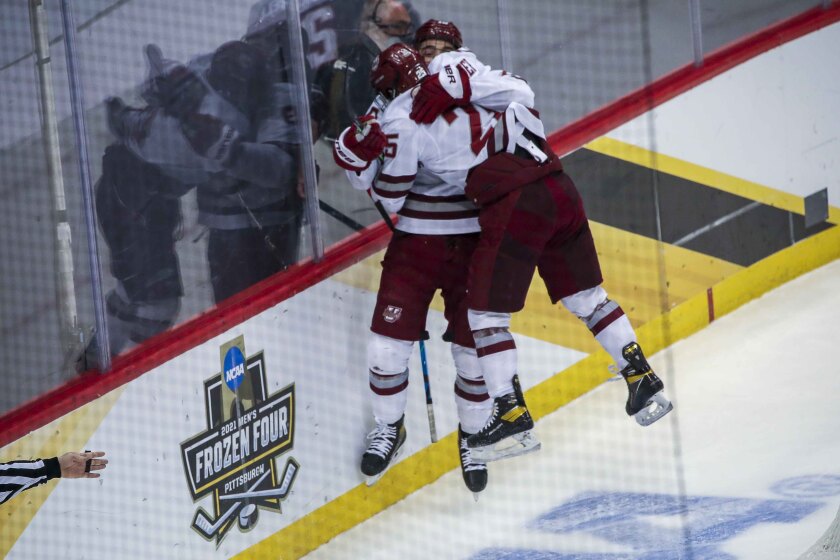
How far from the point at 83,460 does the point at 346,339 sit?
111cm

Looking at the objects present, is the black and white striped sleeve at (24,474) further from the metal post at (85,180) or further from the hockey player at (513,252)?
the hockey player at (513,252)

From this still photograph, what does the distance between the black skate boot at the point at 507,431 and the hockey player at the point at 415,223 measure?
334mm

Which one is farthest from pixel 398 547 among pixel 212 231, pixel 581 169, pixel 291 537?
pixel 581 169

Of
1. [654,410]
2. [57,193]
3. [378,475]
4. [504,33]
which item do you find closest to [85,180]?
[57,193]

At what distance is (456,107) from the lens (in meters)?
4.38

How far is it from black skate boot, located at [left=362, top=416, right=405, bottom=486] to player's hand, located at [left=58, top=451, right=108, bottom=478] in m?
1.02

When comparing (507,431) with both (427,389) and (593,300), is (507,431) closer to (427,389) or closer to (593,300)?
(593,300)

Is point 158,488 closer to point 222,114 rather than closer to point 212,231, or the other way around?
point 212,231

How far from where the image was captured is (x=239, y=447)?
15.1 feet

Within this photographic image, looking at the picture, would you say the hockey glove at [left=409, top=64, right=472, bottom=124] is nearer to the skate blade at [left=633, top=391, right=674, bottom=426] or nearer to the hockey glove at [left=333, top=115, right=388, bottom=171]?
the hockey glove at [left=333, top=115, right=388, bottom=171]

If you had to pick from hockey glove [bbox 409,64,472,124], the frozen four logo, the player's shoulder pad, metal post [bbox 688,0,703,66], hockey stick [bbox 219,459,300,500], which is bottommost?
hockey stick [bbox 219,459,300,500]

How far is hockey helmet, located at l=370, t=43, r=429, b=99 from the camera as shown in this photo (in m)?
4.40

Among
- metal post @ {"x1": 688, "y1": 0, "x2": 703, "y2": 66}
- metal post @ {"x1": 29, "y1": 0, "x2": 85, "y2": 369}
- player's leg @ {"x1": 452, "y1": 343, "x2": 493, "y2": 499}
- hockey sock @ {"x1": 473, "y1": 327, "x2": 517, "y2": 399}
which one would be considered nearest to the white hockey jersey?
hockey sock @ {"x1": 473, "y1": 327, "x2": 517, "y2": 399}

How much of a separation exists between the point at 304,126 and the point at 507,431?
1.07m
